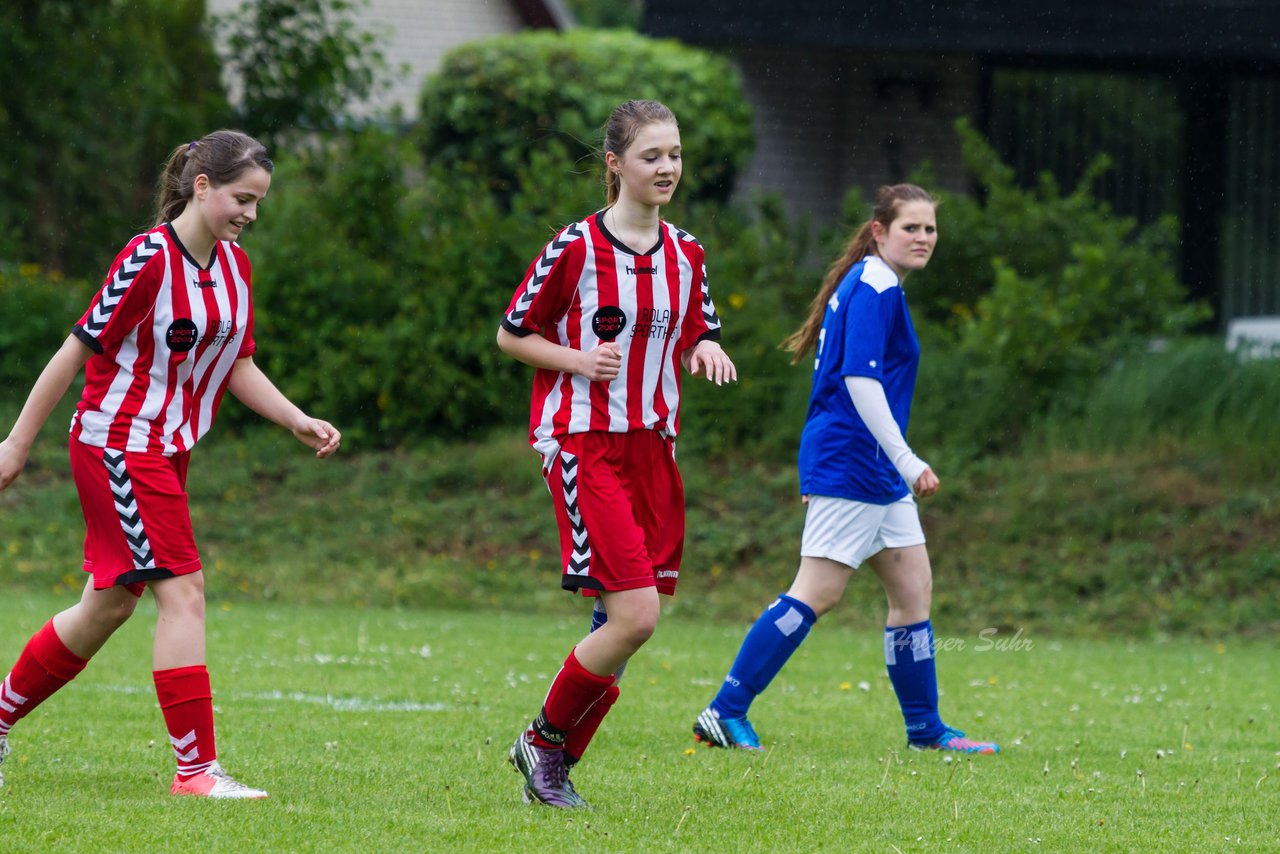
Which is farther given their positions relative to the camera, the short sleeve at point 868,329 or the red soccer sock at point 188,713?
the short sleeve at point 868,329

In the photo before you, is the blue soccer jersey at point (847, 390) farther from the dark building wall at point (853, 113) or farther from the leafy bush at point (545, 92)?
the leafy bush at point (545, 92)

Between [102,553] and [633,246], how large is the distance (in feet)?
5.79

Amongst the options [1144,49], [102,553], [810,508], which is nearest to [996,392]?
[1144,49]

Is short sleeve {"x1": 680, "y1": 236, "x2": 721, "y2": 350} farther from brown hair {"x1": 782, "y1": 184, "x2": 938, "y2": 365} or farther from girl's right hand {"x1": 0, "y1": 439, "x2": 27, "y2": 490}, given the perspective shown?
girl's right hand {"x1": 0, "y1": 439, "x2": 27, "y2": 490}

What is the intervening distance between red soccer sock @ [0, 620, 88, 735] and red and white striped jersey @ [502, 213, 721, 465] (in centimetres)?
160

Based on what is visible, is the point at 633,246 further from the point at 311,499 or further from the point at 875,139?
the point at 875,139

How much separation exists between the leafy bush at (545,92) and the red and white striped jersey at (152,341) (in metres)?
13.7

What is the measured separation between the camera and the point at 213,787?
16.3 feet

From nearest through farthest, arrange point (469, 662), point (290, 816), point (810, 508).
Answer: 1. point (290, 816)
2. point (810, 508)
3. point (469, 662)

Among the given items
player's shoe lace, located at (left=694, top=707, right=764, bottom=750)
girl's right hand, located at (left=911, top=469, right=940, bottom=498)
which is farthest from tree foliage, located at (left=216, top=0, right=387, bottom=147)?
girl's right hand, located at (left=911, top=469, right=940, bottom=498)

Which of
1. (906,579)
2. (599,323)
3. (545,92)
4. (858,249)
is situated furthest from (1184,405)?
(599,323)

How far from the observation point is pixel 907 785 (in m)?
5.57

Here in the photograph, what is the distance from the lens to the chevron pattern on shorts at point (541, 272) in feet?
16.5

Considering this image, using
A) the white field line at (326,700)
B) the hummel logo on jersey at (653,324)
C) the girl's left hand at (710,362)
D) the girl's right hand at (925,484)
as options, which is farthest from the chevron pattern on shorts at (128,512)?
the girl's right hand at (925,484)
